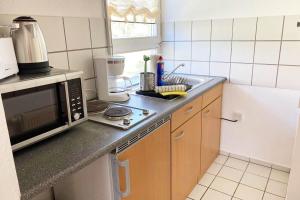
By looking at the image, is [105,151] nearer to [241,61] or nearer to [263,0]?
[241,61]

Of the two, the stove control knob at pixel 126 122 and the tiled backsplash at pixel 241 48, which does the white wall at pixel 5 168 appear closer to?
the stove control knob at pixel 126 122

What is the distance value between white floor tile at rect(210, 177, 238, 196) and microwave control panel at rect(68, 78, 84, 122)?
1.39m

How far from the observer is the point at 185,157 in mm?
1618

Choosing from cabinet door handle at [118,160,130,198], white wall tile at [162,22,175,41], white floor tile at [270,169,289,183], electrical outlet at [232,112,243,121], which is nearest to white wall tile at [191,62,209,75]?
white wall tile at [162,22,175,41]

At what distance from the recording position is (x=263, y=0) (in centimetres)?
183

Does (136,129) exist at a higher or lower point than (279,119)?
higher

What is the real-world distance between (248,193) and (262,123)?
630 mm

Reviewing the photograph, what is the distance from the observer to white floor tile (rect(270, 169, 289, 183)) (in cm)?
197

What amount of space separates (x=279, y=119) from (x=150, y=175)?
53.6 inches

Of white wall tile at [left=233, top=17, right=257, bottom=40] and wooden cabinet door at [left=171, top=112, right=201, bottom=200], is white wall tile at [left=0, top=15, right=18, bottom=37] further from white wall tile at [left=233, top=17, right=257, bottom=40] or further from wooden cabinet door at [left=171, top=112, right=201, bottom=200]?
white wall tile at [left=233, top=17, right=257, bottom=40]

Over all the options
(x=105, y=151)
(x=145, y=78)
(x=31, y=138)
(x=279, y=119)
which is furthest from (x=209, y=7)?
(x=31, y=138)

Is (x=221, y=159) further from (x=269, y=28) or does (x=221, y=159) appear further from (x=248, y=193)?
(x=269, y=28)

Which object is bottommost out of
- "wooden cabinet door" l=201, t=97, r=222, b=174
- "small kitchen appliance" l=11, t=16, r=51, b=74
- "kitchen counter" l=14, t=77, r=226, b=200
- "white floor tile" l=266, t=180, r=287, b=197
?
"white floor tile" l=266, t=180, r=287, b=197

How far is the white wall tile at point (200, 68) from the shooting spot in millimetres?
2211
